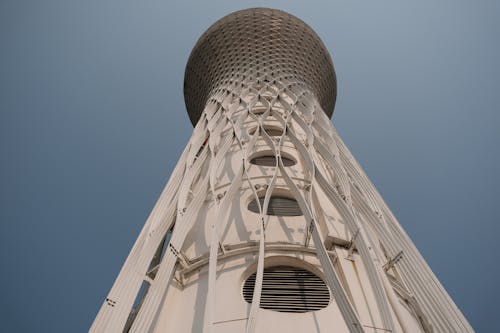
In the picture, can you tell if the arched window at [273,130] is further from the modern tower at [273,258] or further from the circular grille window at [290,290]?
the circular grille window at [290,290]

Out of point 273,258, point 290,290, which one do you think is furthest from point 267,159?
point 290,290

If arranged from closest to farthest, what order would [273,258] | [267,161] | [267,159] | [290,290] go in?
1. [290,290]
2. [273,258]
3. [267,161]
4. [267,159]

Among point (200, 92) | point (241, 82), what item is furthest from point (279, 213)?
point (200, 92)

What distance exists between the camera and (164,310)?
990 centimetres

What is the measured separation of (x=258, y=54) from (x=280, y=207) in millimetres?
15426

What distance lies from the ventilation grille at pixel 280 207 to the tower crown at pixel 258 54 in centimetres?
1232

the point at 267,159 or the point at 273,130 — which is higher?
the point at 273,130

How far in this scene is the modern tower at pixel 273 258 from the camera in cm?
914

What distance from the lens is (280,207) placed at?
538 inches

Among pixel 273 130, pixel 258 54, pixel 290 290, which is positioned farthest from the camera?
pixel 258 54

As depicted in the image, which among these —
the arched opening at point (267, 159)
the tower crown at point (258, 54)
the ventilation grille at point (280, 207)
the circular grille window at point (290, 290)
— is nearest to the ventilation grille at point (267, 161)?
the arched opening at point (267, 159)

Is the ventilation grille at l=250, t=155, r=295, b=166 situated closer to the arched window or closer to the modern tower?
the modern tower

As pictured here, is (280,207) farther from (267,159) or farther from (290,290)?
(290,290)

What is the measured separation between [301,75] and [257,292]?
→ 20547mm
